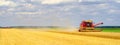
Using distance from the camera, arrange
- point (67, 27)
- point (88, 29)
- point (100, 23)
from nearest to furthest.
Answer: point (88, 29) → point (100, 23) → point (67, 27)

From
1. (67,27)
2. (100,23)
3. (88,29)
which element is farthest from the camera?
(67,27)

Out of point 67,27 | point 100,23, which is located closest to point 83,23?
point 100,23

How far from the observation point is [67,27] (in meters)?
83.6

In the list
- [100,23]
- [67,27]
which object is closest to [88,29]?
[100,23]

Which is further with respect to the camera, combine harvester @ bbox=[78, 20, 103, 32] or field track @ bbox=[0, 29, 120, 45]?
combine harvester @ bbox=[78, 20, 103, 32]

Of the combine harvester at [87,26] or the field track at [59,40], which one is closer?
the field track at [59,40]

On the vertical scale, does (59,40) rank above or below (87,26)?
above

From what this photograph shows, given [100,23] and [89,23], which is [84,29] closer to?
[89,23]

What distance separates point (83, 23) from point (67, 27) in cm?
2469

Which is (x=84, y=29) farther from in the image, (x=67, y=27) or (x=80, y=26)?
(x=67, y=27)

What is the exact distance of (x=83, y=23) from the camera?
59.0m

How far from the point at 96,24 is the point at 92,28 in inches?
122

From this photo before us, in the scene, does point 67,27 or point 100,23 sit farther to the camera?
point 67,27

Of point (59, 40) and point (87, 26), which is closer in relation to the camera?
point (59, 40)
